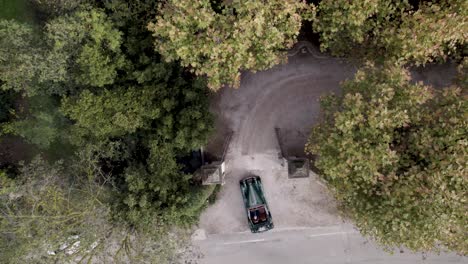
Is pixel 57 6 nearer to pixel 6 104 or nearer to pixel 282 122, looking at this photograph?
pixel 6 104

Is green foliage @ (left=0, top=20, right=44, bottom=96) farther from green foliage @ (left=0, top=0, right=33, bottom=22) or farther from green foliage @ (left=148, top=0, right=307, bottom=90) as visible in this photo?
Result: green foliage @ (left=148, top=0, right=307, bottom=90)

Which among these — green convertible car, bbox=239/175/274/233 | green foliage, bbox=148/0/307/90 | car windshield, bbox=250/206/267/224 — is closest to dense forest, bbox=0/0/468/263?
green foliage, bbox=148/0/307/90

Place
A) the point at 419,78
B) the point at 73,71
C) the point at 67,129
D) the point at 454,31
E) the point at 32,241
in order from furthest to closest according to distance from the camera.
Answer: the point at 419,78 → the point at 67,129 → the point at 73,71 → the point at 32,241 → the point at 454,31

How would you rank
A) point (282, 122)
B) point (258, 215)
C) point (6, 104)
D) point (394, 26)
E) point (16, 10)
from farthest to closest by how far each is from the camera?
1. point (282, 122)
2. point (258, 215)
3. point (6, 104)
4. point (16, 10)
5. point (394, 26)

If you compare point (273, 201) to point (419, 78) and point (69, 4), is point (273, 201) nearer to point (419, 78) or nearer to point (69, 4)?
point (419, 78)

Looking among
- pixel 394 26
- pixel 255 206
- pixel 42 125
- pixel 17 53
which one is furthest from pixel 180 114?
pixel 394 26

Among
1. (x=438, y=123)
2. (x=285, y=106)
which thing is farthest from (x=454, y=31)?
(x=285, y=106)

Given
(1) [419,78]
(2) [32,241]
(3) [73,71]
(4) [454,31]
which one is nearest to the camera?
(4) [454,31]

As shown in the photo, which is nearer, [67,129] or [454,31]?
[454,31]
